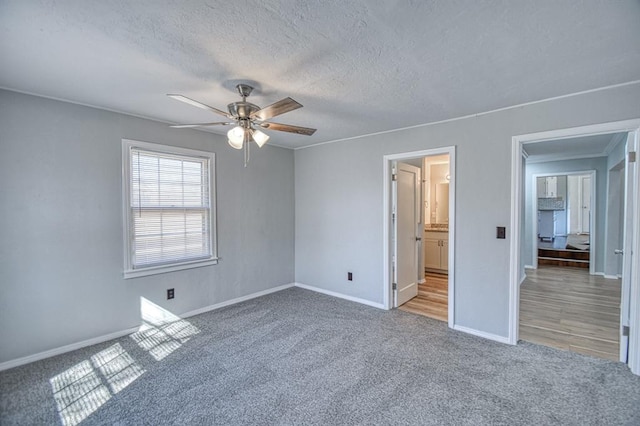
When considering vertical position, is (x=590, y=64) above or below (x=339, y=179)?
above

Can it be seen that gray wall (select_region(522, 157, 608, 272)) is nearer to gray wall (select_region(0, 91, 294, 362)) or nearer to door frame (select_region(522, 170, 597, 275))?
door frame (select_region(522, 170, 597, 275))

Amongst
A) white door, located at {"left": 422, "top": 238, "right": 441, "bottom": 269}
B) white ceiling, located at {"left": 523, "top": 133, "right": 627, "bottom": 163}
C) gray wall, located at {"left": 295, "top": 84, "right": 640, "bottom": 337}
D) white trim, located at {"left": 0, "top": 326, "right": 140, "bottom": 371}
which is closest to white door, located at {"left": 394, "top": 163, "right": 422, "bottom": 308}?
gray wall, located at {"left": 295, "top": 84, "right": 640, "bottom": 337}

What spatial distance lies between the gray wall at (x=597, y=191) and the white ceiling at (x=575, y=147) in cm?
22

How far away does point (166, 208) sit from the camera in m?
3.48

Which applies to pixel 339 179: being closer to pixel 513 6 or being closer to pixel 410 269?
pixel 410 269

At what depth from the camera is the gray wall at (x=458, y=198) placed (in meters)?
2.78

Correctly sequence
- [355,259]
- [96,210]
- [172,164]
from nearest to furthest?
[96,210] < [172,164] < [355,259]

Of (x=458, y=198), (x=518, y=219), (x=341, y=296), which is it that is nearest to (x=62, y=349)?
(x=341, y=296)

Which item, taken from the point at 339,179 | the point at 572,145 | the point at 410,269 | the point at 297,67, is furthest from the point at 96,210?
the point at 572,145

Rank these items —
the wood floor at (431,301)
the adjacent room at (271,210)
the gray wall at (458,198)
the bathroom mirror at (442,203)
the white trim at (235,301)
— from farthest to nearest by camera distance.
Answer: the bathroom mirror at (442,203)
the wood floor at (431,301)
the white trim at (235,301)
the gray wall at (458,198)
the adjacent room at (271,210)

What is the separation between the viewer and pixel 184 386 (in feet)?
7.39

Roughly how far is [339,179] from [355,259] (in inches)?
49.0

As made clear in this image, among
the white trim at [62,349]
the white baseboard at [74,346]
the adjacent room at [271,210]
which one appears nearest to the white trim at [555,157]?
the adjacent room at [271,210]

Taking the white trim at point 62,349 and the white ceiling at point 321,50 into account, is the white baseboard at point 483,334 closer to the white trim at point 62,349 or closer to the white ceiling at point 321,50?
the white ceiling at point 321,50
